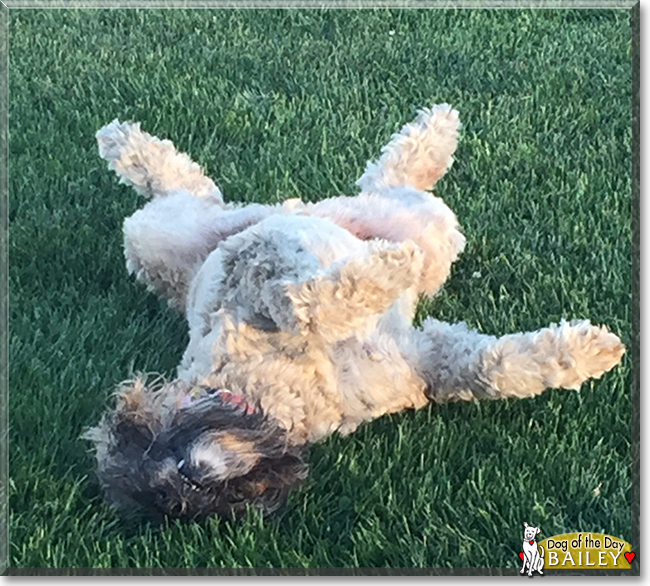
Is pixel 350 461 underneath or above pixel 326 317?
underneath

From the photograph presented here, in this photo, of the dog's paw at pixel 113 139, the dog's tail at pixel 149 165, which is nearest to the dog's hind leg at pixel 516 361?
the dog's tail at pixel 149 165

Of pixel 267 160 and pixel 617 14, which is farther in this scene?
pixel 267 160

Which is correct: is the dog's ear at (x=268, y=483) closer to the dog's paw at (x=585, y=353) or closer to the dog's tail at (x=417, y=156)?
the dog's paw at (x=585, y=353)

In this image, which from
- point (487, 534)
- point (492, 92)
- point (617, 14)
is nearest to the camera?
point (487, 534)

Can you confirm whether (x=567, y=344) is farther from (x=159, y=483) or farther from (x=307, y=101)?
(x=307, y=101)

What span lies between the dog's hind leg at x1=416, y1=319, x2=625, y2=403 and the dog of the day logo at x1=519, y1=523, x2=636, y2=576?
0.26 m

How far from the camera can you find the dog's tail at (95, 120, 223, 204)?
2.30m

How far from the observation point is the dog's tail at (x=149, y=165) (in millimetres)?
2301

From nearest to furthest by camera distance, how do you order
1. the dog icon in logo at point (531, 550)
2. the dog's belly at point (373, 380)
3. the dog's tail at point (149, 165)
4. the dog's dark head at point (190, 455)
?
the dog's dark head at point (190, 455)
the dog icon in logo at point (531, 550)
the dog's belly at point (373, 380)
the dog's tail at point (149, 165)

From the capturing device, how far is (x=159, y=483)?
1.44 meters

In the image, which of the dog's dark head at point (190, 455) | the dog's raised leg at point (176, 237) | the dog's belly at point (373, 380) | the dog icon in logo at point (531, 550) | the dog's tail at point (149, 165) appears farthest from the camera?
the dog's tail at point (149, 165)

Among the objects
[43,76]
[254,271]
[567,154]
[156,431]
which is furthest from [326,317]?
[43,76]

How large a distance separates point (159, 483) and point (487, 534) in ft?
1.81

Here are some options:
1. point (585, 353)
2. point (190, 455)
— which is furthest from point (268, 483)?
point (585, 353)
